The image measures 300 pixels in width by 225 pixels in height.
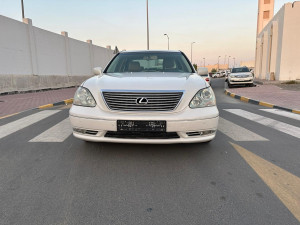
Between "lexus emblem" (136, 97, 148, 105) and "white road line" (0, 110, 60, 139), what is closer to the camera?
"lexus emblem" (136, 97, 148, 105)

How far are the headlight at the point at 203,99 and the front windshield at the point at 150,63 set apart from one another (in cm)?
110

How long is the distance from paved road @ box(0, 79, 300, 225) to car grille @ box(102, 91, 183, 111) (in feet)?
2.39

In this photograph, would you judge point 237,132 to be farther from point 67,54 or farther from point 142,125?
point 67,54

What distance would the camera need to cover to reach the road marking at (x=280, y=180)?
84.5 inches

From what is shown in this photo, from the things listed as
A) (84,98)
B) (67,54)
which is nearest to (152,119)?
(84,98)

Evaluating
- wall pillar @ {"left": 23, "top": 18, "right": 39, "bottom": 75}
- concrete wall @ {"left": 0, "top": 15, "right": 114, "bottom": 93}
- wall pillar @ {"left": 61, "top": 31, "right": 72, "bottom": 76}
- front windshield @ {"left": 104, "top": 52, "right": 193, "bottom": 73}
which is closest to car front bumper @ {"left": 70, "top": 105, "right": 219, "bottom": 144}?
front windshield @ {"left": 104, "top": 52, "right": 193, "bottom": 73}

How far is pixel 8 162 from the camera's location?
3.11 metres

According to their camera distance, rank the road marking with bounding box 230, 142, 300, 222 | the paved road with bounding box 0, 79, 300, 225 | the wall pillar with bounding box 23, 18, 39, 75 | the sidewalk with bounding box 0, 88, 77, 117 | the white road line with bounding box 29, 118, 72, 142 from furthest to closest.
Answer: the wall pillar with bounding box 23, 18, 39, 75, the sidewalk with bounding box 0, 88, 77, 117, the white road line with bounding box 29, 118, 72, 142, the road marking with bounding box 230, 142, 300, 222, the paved road with bounding box 0, 79, 300, 225

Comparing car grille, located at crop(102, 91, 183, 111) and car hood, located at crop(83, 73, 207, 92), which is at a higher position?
car hood, located at crop(83, 73, 207, 92)

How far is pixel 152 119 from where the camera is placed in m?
2.77

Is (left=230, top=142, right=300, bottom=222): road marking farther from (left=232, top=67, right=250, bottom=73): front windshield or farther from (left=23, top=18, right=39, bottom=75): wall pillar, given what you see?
(left=232, top=67, right=250, bottom=73): front windshield

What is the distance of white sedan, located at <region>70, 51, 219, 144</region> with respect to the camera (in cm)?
280

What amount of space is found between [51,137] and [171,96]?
254cm

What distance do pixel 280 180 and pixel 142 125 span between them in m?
1.68
